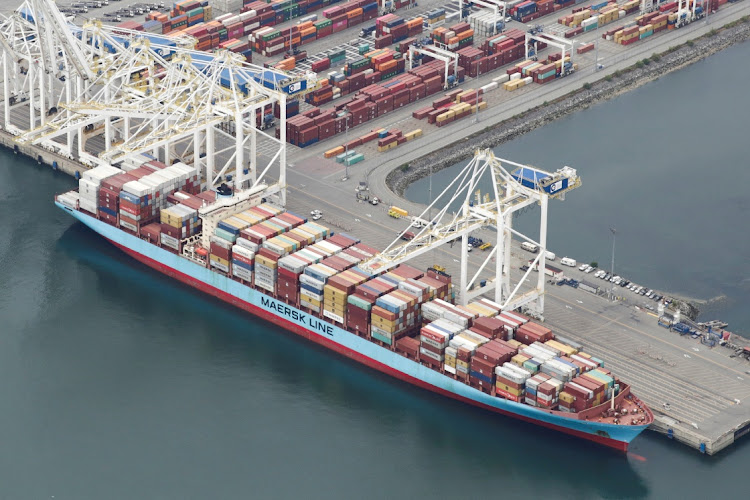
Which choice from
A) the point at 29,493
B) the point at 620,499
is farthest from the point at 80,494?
the point at 620,499

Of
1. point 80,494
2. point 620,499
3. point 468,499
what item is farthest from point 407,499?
point 80,494

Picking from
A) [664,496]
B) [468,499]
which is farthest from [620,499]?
[468,499]

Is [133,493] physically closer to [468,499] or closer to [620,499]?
[468,499]

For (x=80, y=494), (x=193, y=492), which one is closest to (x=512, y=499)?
(x=193, y=492)

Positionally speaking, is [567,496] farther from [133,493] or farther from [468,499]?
[133,493]

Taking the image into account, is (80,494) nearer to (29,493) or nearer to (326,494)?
(29,493)

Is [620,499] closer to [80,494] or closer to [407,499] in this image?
[407,499]
